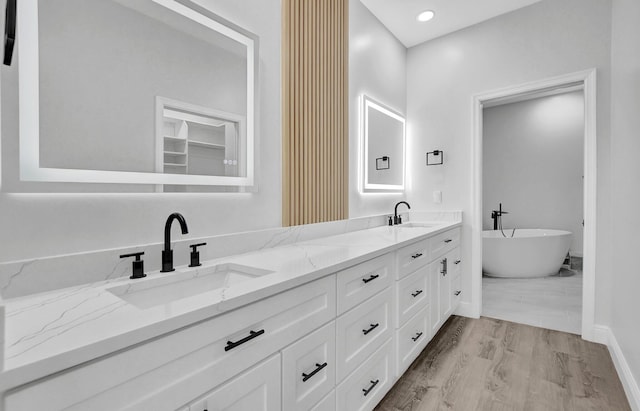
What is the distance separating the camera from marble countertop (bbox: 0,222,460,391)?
0.54 meters

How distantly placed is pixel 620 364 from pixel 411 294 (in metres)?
1.34

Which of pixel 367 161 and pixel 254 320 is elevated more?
pixel 367 161

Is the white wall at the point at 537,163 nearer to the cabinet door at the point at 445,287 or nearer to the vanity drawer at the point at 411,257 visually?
the cabinet door at the point at 445,287

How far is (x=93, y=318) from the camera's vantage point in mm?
713

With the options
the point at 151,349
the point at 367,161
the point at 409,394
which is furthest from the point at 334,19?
the point at 409,394

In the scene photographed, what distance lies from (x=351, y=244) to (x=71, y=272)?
122 centimetres

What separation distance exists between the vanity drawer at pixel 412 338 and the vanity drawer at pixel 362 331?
17cm

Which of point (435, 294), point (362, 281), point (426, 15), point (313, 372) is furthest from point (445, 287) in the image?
point (426, 15)

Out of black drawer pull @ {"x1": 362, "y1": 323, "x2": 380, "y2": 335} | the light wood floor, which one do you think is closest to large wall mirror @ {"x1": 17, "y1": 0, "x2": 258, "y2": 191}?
black drawer pull @ {"x1": 362, "y1": 323, "x2": 380, "y2": 335}

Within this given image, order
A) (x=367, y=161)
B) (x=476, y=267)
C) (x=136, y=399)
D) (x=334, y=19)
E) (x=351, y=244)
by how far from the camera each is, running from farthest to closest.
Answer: (x=476, y=267) < (x=367, y=161) < (x=334, y=19) < (x=351, y=244) < (x=136, y=399)

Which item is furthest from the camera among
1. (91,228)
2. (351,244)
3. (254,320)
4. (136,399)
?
(351,244)

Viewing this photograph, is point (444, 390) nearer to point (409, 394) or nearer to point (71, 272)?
point (409, 394)

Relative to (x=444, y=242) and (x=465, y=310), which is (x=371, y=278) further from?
(x=465, y=310)

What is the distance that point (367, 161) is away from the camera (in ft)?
8.54
